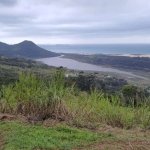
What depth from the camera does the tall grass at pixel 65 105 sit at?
5.02 meters

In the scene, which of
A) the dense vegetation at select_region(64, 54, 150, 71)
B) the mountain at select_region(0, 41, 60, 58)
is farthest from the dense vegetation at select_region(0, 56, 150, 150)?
the mountain at select_region(0, 41, 60, 58)

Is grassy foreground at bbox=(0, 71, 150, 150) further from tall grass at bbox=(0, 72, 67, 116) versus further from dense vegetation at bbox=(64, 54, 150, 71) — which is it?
dense vegetation at bbox=(64, 54, 150, 71)

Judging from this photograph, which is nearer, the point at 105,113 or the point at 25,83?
the point at 105,113

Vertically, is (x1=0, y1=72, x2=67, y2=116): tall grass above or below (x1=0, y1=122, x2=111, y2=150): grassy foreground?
above

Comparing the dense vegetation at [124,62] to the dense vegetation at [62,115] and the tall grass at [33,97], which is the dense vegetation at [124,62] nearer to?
the dense vegetation at [62,115]

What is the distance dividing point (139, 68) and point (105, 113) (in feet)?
318

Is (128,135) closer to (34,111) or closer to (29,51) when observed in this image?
(34,111)

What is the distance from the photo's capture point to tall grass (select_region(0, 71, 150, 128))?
5.02 m

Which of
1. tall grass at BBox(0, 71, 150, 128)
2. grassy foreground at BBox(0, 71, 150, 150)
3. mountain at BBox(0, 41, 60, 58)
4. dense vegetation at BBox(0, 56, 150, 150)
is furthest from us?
mountain at BBox(0, 41, 60, 58)

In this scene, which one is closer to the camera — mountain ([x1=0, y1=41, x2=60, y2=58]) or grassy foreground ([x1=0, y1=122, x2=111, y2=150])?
grassy foreground ([x1=0, y1=122, x2=111, y2=150])

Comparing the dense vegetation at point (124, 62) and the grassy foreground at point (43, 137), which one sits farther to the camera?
the dense vegetation at point (124, 62)

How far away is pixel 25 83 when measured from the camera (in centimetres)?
546

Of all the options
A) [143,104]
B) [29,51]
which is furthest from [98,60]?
[143,104]

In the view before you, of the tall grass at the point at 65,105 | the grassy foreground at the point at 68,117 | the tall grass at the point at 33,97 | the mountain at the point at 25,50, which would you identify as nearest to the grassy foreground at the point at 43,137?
the grassy foreground at the point at 68,117
